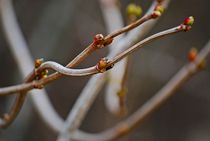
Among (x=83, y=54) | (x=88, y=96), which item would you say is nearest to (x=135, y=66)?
(x=88, y=96)

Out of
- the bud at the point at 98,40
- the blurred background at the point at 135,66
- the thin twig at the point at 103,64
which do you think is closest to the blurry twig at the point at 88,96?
the thin twig at the point at 103,64

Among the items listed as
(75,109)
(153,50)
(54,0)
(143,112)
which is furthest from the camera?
(153,50)

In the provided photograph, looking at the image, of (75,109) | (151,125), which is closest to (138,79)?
(151,125)

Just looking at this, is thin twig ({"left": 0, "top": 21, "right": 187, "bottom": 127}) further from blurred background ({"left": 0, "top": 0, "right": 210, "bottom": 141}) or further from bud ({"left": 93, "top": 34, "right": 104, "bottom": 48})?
blurred background ({"left": 0, "top": 0, "right": 210, "bottom": 141})

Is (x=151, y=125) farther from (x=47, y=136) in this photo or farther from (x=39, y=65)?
(x=39, y=65)

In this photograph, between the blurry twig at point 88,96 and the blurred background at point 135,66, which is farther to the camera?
the blurred background at point 135,66

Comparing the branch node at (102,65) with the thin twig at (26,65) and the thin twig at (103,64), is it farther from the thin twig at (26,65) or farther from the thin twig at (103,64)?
the thin twig at (26,65)

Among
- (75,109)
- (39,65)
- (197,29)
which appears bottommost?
(197,29)

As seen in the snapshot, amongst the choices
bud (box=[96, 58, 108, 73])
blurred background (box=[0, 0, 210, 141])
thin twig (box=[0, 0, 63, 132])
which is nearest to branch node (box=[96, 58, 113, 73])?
bud (box=[96, 58, 108, 73])
